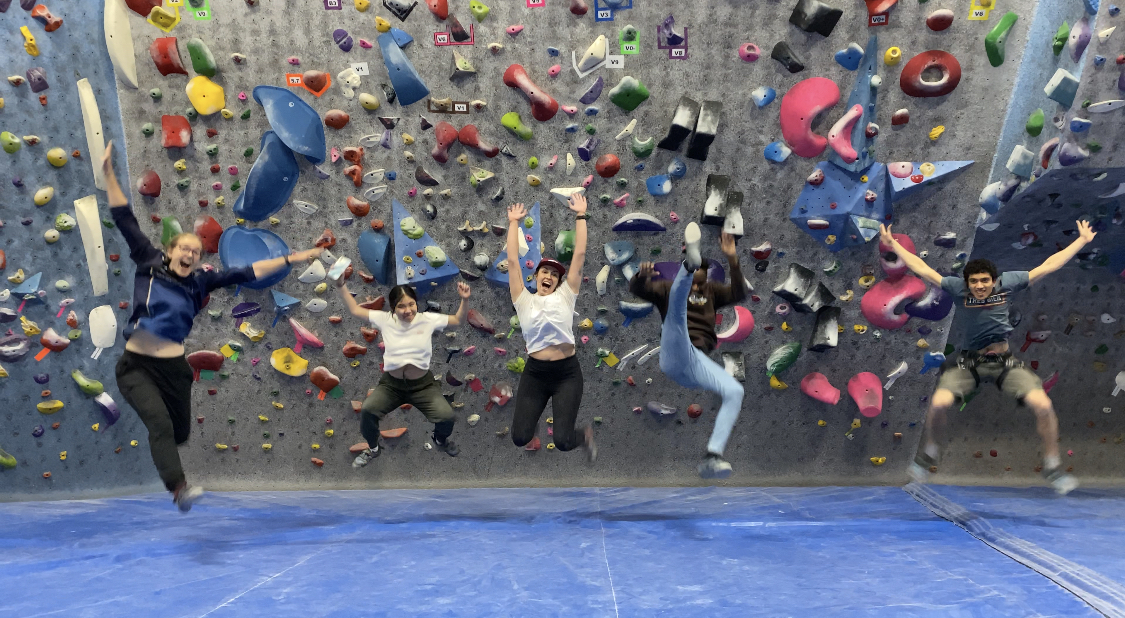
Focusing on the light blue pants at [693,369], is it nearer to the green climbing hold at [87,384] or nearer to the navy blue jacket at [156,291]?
the navy blue jacket at [156,291]

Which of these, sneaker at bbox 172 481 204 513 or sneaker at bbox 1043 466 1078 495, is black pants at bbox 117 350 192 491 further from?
sneaker at bbox 1043 466 1078 495

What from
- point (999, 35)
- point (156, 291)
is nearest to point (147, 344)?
point (156, 291)

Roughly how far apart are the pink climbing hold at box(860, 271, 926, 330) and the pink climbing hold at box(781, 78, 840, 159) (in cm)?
98

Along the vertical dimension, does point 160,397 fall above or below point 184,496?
above

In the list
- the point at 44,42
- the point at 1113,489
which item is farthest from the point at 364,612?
the point at 1113,489

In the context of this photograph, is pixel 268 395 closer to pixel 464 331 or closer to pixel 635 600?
pixel 464 331

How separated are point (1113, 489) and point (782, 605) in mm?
3195

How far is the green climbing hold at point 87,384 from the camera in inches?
178

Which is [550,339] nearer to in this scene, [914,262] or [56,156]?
[914,262]

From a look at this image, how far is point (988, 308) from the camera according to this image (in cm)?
384

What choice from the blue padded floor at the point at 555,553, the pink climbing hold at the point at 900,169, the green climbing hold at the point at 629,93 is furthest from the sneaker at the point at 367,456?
the pink climbing hold at the point at 900,169

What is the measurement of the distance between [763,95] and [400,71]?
7.17 ft

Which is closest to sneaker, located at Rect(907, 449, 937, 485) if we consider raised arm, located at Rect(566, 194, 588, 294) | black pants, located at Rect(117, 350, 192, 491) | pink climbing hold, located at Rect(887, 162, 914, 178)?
pink climbing hold, located at Rect(887, 162, 914, 178)

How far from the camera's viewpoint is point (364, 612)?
3.13 meters
